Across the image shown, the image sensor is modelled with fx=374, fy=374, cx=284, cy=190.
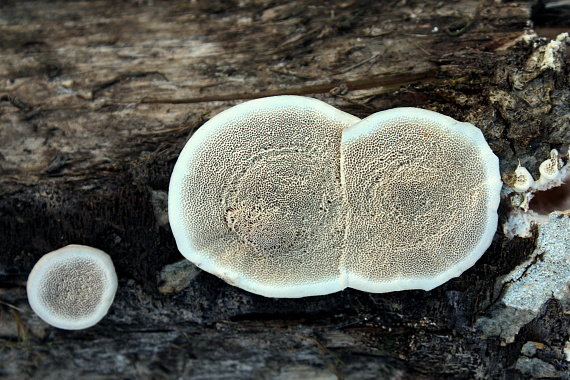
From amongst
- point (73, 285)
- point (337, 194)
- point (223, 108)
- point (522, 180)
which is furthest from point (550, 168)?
point (73, 285)

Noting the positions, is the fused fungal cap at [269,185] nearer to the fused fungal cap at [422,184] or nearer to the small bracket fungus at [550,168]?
the fused fungal cap at [422,184]

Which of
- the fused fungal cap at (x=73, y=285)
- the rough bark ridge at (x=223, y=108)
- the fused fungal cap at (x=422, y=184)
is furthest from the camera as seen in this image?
the fused fungal cap at (x=73, y=285)

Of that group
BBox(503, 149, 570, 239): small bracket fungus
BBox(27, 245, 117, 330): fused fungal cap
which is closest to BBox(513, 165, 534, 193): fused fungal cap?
BBox(503, 149, 570, 239): small bracket fungus

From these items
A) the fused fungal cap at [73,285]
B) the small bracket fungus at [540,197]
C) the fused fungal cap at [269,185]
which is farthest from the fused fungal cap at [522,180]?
the fused fungal cap at [73,285]

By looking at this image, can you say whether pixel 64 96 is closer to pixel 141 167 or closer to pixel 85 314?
pixel 141 167

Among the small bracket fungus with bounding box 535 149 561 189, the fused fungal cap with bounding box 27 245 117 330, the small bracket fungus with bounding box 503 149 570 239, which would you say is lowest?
the fused fungal cap with bounding box 27 245 117 330

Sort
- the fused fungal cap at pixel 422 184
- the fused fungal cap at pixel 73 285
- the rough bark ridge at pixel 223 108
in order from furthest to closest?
the fused fungal cap at pixel 73 285 → the rough bark ridge at pixel 223 108 → the fused fungal cap at pixel 422 184

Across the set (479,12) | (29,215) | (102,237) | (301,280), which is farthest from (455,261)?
(29,215)

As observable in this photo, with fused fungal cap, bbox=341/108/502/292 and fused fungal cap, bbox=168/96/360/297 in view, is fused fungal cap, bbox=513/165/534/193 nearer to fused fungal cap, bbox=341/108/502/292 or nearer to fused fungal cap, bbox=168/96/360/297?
fused fungal cap, bbox=341/108/502/292
